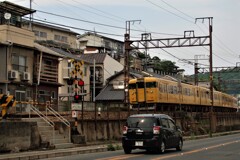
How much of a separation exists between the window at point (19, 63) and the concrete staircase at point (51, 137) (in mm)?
13674

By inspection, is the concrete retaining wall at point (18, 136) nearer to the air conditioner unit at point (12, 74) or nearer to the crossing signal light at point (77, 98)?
the crossing signal light at point (77, 98)

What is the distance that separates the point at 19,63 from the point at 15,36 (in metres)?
2.40

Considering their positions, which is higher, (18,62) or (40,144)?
(18,62)

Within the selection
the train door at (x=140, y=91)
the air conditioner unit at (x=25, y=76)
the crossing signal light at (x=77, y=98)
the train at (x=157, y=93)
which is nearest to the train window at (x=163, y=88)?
the train at (x=157, y=93)

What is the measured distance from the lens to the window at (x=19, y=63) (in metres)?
34.3

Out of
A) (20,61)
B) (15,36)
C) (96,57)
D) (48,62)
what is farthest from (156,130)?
(96,57)

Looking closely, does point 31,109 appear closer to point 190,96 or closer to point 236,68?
point 190,96

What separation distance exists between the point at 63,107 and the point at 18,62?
685 centimetres

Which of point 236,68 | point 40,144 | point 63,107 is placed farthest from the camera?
point 236,68

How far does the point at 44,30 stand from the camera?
2635 inches

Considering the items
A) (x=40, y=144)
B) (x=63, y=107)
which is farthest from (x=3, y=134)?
(x=63, y=107)

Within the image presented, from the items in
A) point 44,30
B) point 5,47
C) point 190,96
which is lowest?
point 190,96

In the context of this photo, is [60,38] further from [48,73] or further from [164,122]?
[164,122]

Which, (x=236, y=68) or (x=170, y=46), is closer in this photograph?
(x=170, y=46)
